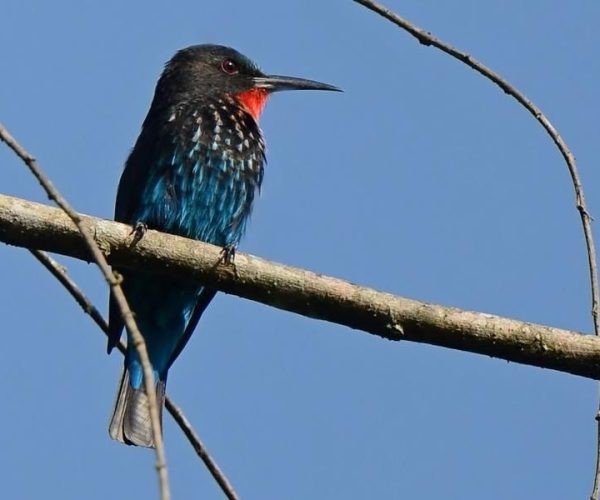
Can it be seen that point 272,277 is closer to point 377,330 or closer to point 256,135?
point 377,330

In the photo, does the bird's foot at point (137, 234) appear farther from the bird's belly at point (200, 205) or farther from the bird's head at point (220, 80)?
the bird's head at point (220, 80)

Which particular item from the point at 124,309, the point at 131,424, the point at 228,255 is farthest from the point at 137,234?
the point at 131,424

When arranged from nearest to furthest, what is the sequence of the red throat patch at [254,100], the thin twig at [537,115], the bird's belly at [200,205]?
the thin twig at [537,115] → the bird's belly at [200,205] → the red throat patch at [254,100]

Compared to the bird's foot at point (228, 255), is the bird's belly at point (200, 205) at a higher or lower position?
higher

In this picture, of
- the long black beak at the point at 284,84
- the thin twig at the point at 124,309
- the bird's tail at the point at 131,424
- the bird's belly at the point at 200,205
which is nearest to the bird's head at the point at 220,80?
the long black beak at the point at 284,84

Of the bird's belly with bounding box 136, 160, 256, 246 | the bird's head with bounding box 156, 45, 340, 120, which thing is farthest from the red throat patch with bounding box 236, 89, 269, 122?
the bird's belly with bounding box 136, 160, 256, 246

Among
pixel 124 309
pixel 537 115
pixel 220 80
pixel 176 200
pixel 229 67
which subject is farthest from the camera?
pixel 229 67

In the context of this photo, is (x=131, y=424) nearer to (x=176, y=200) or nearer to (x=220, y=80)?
(x=176, y=200)

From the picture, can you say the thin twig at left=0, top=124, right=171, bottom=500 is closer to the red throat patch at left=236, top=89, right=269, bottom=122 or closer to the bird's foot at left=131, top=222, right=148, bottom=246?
the bird's foot at left=131, top=222, right=148, bottom=246
